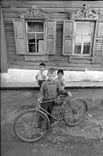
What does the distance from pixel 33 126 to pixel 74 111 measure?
1007mm

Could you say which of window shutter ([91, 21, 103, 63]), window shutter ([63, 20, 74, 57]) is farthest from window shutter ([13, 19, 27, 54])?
window shutter ([91, 21, 103, 63])

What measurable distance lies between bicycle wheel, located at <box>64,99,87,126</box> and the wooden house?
335 cm

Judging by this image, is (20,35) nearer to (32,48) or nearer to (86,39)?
(32,48)

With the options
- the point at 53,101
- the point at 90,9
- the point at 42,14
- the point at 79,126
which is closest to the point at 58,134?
the point at 79,126

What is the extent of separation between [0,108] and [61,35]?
12.9ft

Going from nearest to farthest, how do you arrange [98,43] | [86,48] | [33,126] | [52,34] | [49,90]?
[49,90] < [33,126] < [52,34] < [98,43] < [86,48]

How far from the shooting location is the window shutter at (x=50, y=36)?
5.67 m

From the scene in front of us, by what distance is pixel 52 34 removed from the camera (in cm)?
582

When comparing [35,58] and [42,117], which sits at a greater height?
[35,58]

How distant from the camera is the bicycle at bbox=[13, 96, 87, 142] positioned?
277 centimetres

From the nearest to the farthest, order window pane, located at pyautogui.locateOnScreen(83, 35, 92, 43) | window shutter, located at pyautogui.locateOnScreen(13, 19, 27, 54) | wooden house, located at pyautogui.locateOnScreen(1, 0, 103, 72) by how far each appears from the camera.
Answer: wooden house, located at pyautogui.locateOnScreen(1, 0, 103, 72)
window shutter, located at pyautogui.locateOnScreen(13, 19, 27, 54)
window pane, located at pyautogui.locateOnScreen(83, 35, 92, 43)

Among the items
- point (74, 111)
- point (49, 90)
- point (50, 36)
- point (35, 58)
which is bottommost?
point (74, 111)

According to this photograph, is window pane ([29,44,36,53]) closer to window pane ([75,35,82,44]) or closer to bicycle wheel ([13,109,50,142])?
window pane ([75,35,82,44])

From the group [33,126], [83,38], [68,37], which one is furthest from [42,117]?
[83,38]
